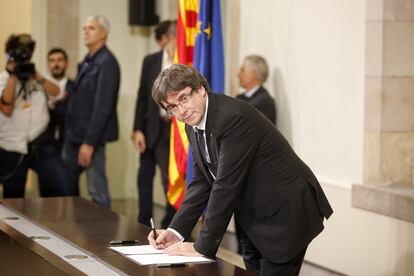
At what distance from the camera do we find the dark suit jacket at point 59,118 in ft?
22.9

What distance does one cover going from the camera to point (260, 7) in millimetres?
6785

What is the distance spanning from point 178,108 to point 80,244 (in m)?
0.81

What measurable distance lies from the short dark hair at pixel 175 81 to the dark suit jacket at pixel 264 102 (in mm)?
2995

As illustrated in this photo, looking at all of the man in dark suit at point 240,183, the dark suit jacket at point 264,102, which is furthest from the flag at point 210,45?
the man in dark suit at point 240,183

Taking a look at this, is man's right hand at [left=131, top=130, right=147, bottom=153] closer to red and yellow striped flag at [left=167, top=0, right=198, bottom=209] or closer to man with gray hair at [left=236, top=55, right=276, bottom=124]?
red and yellow striped flag at [left=167, top=0, right=198, bottom=209]

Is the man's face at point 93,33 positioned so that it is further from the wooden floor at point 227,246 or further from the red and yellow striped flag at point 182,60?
the wooden floor at point 227,246

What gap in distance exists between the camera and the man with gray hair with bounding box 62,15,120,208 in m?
6.82

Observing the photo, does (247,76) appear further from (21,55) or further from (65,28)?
(65,28)

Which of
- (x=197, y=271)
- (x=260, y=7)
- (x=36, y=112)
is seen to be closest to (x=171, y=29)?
(x=260, y=7)

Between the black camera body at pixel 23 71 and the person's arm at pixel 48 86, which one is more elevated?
the black camera body at pixel 23 71

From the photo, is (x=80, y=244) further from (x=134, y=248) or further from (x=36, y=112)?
(x=36, y=112)

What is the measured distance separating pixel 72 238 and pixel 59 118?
340 cm

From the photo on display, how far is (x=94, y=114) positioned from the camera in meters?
6.82

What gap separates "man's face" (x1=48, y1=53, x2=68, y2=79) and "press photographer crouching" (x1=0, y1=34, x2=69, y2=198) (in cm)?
73
